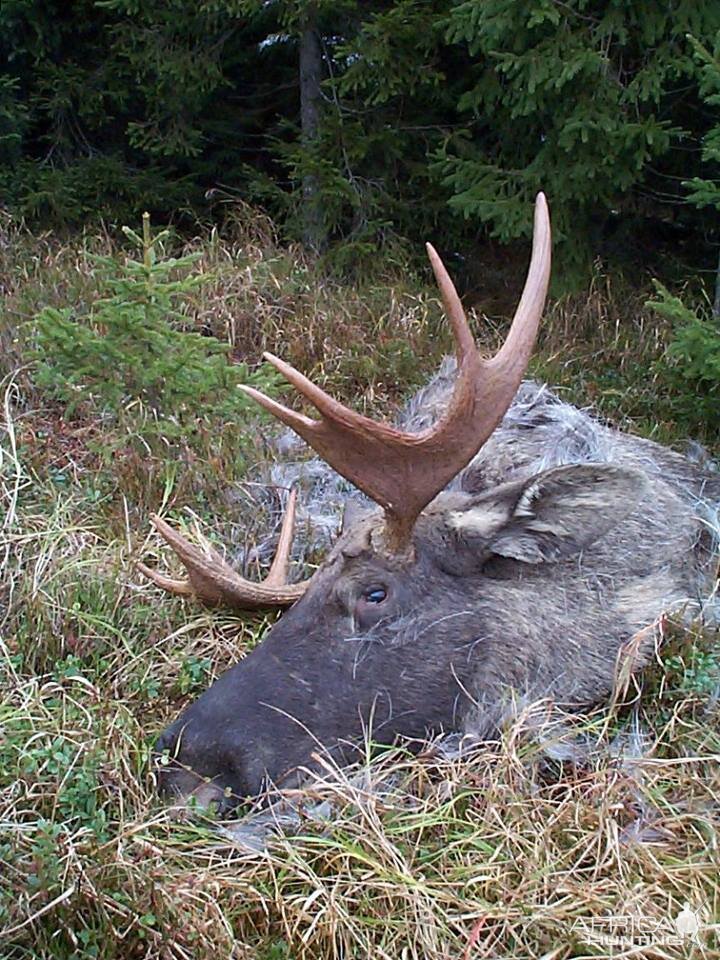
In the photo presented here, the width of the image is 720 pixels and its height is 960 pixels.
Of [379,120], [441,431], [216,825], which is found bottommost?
[216,825]

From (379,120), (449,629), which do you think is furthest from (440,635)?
(379,120)

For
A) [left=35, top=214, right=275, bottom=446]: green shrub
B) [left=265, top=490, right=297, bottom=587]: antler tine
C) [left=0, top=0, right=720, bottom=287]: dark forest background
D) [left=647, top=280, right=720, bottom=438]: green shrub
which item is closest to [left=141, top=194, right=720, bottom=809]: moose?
[left=265, top=490, right=297, bottom=587]: antler tine

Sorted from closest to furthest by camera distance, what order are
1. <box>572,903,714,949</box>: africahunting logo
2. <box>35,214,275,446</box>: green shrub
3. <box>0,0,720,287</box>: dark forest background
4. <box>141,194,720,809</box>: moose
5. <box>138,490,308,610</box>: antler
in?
<box>572,903,714,949</box>: africahunting logo
<box>141,194,720,809</box>: moose
<box>138,490,308,610</box>: antler
<box>35,214,275,446</box>: green shrub
<box>0,0,720,287</box>: dark forest background

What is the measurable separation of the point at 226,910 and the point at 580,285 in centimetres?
524

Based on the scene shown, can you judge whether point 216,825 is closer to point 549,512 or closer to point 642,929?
point 642,929

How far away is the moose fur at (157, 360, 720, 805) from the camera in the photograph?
11.6ft

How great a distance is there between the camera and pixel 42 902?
115 inches

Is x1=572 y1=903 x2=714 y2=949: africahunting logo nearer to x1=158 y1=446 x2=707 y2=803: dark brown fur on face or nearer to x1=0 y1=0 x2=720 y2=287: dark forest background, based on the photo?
x1=158 y1=446 x2=707 y2=803: dark brown fur on face

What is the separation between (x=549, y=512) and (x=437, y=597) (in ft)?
1.56

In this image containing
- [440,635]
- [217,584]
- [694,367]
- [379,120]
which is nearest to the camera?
[440,635]

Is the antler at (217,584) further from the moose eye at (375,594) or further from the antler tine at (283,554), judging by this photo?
the moose eye at (375,594)

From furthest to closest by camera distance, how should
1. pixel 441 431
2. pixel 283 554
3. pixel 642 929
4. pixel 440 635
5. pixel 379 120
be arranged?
pixel 379 120 → pixel 283 554 → pixel 440 635 → pixel 441 431 → pixel 642 929

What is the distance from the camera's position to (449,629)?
3.79m

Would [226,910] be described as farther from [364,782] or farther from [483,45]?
[483,45]
